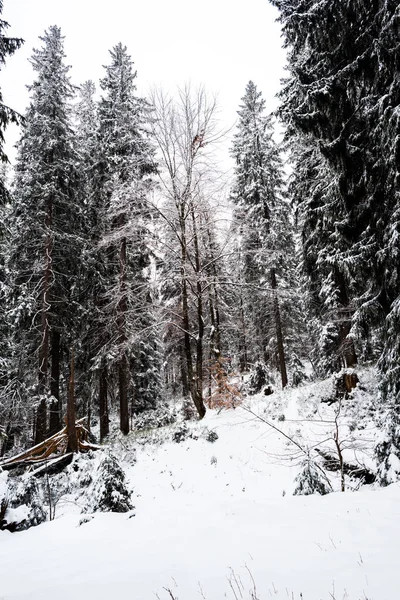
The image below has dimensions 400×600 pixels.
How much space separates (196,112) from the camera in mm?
12188

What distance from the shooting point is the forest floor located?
3084mm

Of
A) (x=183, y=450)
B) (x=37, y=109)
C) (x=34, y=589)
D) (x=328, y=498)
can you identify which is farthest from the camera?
(x=37, y=109)

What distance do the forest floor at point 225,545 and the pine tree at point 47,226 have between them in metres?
8.10

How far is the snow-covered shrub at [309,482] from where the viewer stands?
5711 mm

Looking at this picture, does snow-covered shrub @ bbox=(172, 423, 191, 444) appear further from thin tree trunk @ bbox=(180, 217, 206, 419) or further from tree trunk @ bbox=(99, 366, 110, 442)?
tree trunk @ bbox=(99, 366, 110, 442)

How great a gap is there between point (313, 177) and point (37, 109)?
1275cm

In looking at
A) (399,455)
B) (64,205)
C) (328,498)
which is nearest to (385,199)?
(399,455)

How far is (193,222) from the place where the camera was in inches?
490

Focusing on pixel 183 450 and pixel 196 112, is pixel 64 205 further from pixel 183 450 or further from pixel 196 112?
pixel 183 450

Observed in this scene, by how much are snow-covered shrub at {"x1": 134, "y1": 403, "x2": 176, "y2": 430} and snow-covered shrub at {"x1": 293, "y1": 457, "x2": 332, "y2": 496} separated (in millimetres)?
10181

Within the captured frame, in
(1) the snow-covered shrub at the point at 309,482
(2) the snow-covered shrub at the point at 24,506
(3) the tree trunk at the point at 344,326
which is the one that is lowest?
(2) the snow-covered shrub at the point at 24,506

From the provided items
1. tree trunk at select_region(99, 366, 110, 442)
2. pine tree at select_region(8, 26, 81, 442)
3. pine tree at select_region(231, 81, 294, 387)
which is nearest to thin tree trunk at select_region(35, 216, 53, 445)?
pine tree at select_region(8, 26, 81, 442)

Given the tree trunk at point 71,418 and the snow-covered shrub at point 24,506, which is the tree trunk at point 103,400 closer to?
the tree trunk at point 71,418

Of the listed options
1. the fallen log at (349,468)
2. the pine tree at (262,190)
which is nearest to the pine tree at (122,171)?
the pine tree at (262,190)
